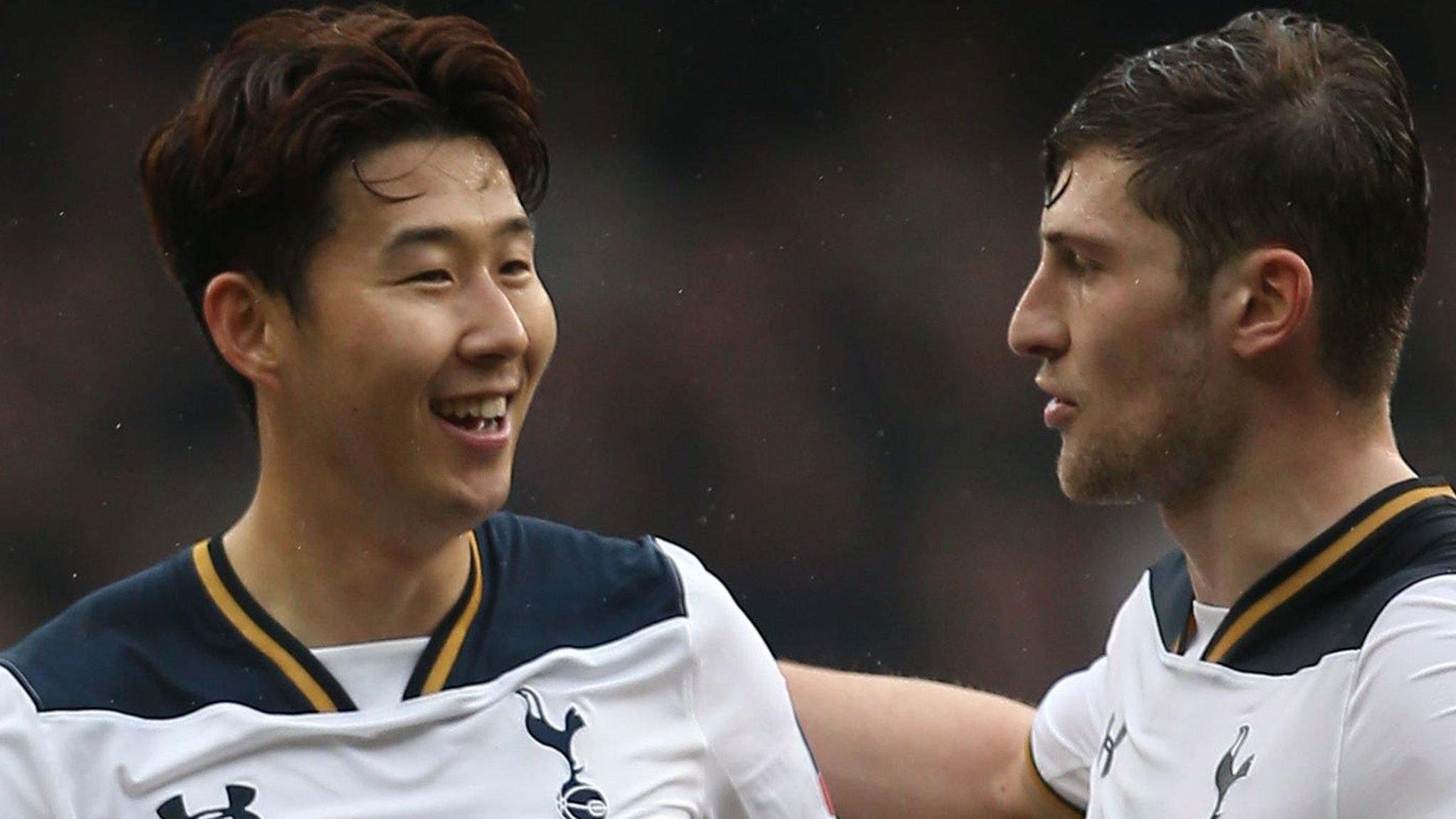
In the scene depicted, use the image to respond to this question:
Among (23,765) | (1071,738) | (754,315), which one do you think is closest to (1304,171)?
(1071,738)

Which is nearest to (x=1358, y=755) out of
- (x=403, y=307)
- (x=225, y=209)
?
(x=403, y=307)

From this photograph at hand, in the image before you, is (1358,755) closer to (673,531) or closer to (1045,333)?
(1045,333)

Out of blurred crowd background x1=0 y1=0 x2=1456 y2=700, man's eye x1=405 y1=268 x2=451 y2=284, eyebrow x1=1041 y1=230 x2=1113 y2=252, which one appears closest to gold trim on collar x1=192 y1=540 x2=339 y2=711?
man's eye x1=405 y1=268 x2=451 y2=284

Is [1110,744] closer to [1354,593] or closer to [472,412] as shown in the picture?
[1354,593]

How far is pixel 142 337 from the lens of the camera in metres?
6.18

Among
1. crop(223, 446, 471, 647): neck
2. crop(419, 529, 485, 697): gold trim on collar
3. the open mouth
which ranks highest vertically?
the open mouth

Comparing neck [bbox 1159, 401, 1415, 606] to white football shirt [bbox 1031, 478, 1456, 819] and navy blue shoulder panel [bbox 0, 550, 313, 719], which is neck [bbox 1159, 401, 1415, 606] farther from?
navy blue shoulder panel [bbox 0, 550, 313, 719]

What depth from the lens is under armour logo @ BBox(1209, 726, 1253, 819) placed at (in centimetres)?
247

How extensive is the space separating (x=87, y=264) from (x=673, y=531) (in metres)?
1.68

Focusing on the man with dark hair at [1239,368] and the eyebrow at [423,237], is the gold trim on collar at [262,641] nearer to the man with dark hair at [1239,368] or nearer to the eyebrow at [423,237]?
the eyebrow at [423,237]

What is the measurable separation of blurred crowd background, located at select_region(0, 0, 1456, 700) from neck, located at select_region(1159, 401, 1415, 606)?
3.48 metres

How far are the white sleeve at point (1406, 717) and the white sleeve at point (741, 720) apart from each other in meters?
0.64

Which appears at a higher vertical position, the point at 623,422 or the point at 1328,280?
the point at 1328,280

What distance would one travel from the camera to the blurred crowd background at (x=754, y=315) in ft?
20.1
